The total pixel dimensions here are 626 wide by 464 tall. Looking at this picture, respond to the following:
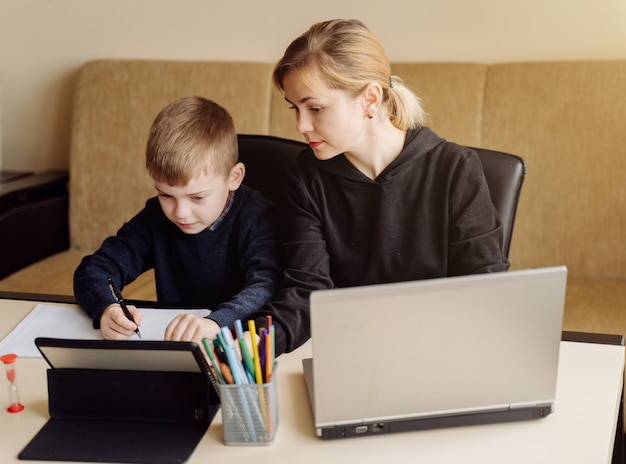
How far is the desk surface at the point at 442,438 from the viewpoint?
3.18 feet

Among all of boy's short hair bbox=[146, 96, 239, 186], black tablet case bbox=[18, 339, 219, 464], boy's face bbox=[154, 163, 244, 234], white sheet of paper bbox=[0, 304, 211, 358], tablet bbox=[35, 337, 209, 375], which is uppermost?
boy's short hair bbox=[146, 96, 239, 186]

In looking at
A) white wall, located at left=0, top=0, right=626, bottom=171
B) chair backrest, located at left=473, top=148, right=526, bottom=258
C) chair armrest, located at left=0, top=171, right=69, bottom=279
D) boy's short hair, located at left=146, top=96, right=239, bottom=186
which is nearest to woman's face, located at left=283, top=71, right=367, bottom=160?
boy's short hair, located at left=146, top=96, right=239, bottom=186

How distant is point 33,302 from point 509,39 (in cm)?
160

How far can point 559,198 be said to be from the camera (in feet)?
7.44

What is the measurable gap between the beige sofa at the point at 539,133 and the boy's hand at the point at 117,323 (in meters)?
0.90

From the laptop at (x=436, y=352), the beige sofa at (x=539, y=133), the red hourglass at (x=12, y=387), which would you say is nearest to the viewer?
the laptop at (x=436, y=352)

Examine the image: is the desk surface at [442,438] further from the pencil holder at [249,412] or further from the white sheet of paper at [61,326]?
the white sheet of paper at [61,326]

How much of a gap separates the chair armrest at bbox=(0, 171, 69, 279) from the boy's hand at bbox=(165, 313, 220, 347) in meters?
1.37

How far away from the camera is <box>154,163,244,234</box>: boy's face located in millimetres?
1440

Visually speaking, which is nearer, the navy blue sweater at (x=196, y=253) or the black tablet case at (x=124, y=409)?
the black tablet case at (x=124, y=409)

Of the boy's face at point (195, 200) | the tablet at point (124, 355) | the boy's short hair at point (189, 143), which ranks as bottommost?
the tablet at point (124, 355)

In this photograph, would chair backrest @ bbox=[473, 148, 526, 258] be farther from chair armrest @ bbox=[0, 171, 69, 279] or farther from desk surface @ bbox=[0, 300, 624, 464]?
chair armrest @ bbox=[0, 171, 69, 279]

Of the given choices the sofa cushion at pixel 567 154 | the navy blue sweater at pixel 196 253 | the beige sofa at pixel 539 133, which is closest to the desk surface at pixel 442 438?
the navy blue sweater at pixel 196 253

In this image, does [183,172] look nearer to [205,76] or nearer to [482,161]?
[482,161]
